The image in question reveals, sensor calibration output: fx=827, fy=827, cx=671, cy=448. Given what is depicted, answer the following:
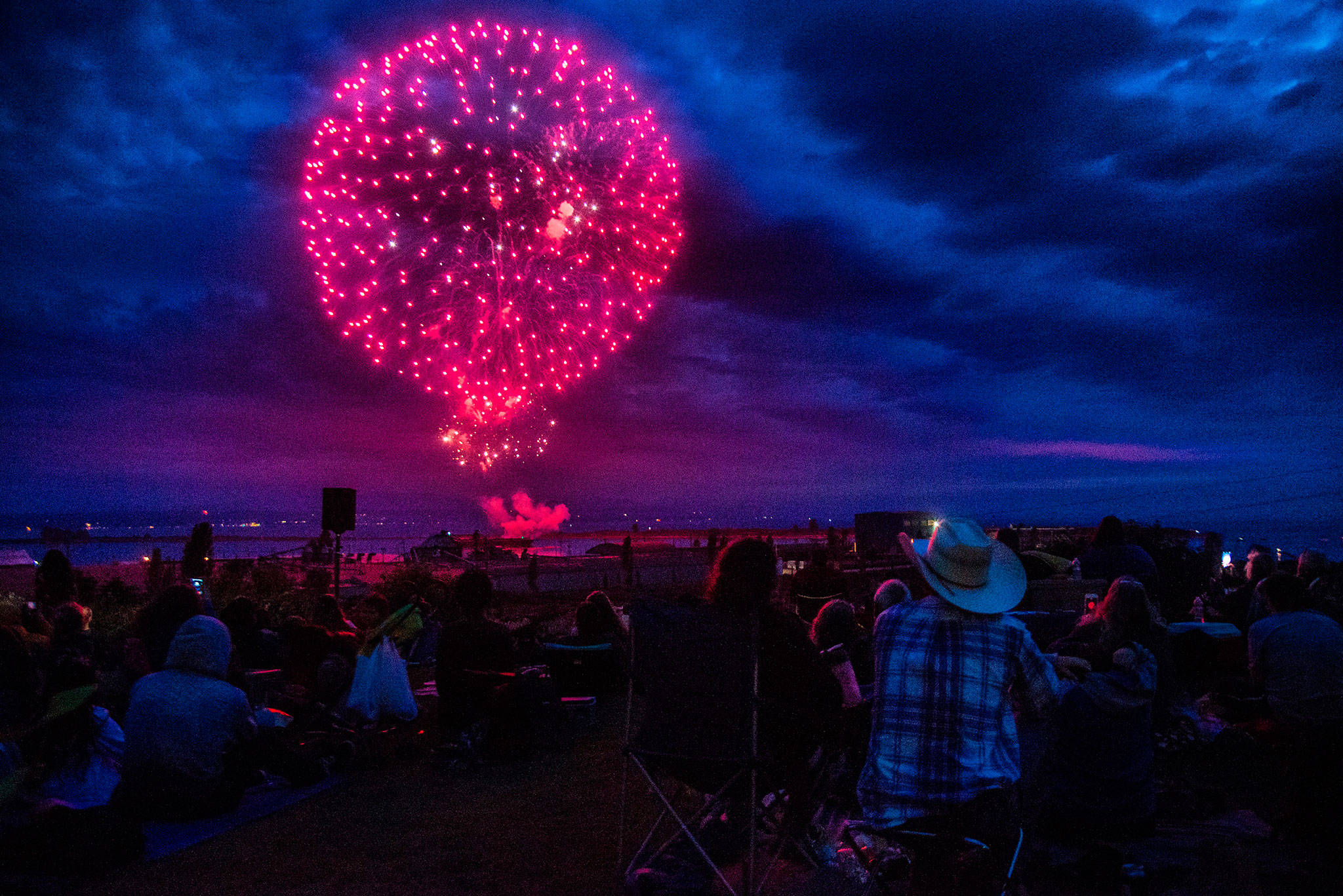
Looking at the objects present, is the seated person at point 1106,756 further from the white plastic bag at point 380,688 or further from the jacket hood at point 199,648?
the white plastic bag at point 380,688

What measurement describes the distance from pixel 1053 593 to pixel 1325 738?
7.68 feet

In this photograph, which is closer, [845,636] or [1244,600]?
[845,636]

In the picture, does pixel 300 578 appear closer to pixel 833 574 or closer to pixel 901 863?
pixel 833 574

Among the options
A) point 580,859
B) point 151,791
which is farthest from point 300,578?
point 580,859

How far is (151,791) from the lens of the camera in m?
4.73

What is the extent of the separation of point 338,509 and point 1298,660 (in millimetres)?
10780

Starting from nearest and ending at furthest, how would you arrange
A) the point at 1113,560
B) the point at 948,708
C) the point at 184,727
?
the point at 948,708 → the point at 184,727 → the point at 1113,560

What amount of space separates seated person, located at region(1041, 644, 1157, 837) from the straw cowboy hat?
1.37 m

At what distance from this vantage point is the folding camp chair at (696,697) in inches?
138

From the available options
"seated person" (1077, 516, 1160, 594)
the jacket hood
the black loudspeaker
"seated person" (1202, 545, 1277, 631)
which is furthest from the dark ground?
the black loudspeaker

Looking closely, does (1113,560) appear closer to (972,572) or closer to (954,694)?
(972,572)

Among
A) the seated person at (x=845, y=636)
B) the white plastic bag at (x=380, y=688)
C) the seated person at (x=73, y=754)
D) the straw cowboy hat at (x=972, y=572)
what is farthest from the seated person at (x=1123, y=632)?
the seated person at (x=73, y=754)

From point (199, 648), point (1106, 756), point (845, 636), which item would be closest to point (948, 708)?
point (1106, 756)

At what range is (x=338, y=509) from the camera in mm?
11633
